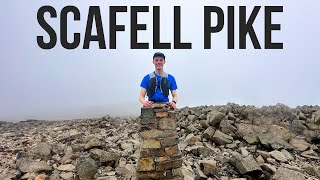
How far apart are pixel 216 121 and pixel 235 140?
122 centimetres

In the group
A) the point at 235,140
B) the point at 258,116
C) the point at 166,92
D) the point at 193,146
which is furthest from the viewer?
the point at 258,116

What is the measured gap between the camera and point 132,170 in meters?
9.43

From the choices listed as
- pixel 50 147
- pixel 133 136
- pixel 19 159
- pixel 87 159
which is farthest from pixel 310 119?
pixel 19 159

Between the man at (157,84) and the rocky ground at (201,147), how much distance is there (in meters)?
3.29

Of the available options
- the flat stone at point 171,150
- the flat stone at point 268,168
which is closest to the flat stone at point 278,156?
the flat stone at point 268,168

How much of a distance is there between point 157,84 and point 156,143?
60.7 inches

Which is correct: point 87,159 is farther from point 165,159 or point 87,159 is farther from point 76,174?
point 165,159

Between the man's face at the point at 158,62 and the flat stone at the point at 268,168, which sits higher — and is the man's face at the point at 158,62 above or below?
above

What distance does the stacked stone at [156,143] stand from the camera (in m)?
7.32

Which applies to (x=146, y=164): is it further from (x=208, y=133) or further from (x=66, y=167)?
(x=208, y=133)

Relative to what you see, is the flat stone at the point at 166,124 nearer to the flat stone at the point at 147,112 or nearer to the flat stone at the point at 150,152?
the flat stone at the point at 147,112

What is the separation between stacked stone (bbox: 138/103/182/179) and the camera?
7316mm

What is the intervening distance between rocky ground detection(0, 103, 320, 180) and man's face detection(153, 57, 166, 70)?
13.0ft

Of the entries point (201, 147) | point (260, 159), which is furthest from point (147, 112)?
point (260, 159)
